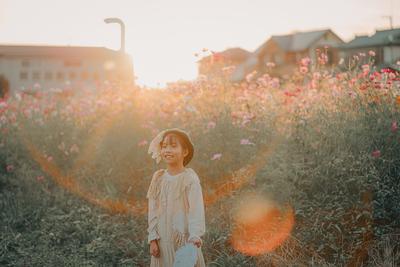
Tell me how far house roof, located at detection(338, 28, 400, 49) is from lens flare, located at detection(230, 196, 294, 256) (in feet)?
94.1

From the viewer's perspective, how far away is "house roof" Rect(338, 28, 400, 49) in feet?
101

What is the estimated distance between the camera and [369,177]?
4.48 metres

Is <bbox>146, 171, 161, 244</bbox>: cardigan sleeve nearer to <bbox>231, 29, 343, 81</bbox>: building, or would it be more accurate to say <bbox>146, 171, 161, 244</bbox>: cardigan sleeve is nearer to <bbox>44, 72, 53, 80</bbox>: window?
<bbox>231, 29, 343, 81</bbox>: building

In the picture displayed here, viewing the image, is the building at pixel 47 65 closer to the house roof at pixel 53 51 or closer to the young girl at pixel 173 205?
the house roof at pixel 53 51

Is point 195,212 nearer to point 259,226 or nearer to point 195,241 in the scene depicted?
point 195,241

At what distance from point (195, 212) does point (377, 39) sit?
32.4 m

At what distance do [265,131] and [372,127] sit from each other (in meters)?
1.25

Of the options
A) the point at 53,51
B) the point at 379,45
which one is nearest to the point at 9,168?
the point at 379,45

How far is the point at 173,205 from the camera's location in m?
3.04

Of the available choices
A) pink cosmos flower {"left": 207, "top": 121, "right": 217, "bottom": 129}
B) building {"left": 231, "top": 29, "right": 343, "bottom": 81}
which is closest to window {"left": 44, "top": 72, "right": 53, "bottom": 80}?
building {"left": 231, "top": 29, "right": 343, "bottom": 81}

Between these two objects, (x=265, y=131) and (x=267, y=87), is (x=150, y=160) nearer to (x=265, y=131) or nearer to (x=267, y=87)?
(x=265, y=131)

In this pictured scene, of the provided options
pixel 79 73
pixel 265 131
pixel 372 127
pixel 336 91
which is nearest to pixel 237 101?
pixel 265 131

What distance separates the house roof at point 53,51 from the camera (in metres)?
36.6

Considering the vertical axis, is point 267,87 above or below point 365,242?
above
